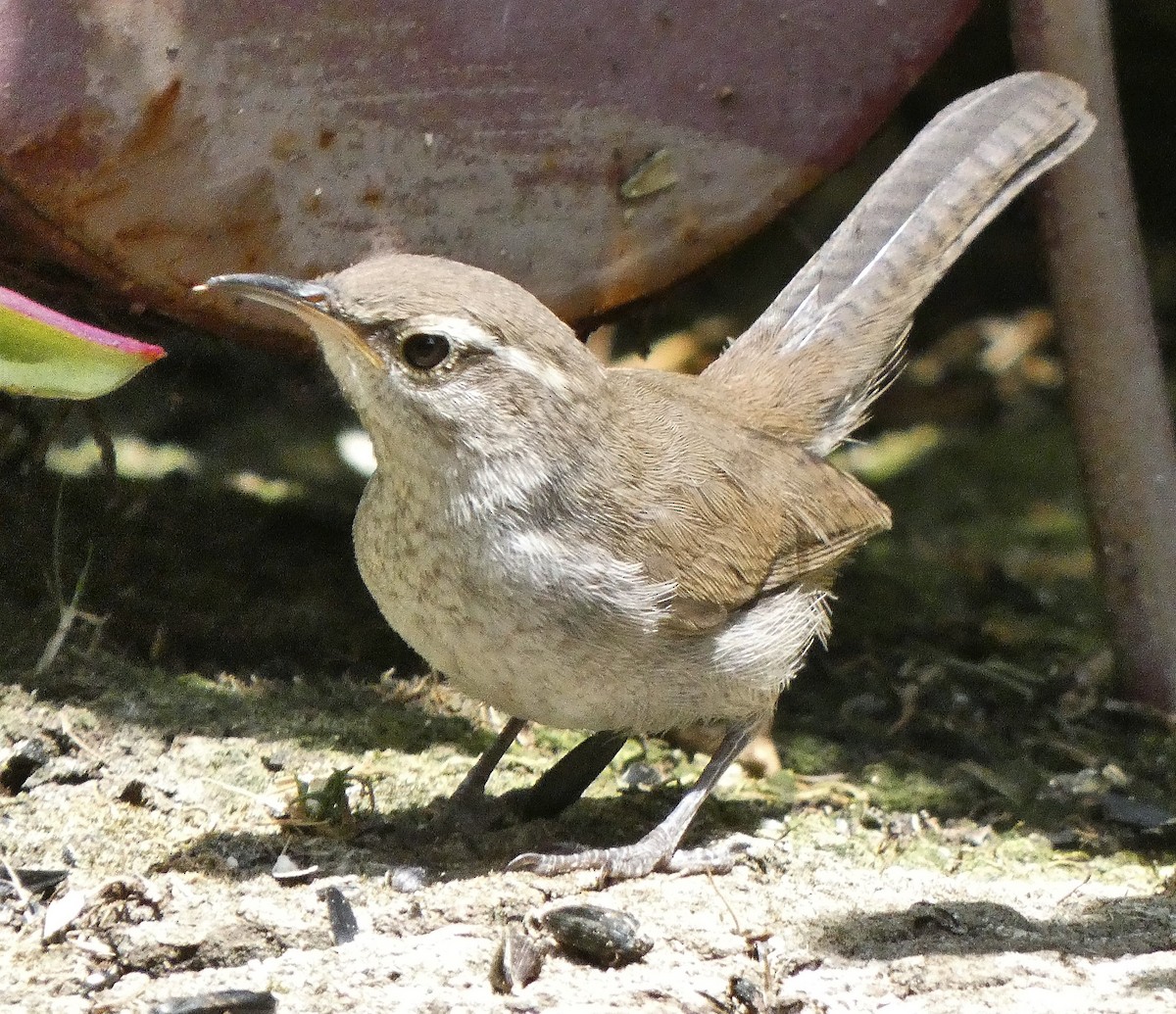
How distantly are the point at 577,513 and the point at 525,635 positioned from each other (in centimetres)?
33

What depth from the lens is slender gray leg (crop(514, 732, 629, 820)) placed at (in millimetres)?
4008

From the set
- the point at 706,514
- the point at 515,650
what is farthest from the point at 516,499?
the point at 706,514

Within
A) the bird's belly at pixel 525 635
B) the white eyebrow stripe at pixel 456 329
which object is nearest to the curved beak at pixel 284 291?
the white eyebrow stripe at pixel 456 329

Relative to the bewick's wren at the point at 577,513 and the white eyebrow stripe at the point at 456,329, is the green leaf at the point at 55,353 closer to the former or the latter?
the bewick's wren at the point at 577,513

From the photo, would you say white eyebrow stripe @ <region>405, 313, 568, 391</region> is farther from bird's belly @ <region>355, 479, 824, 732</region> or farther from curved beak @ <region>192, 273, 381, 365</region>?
bird's belly @ <region>355, 479, 824, 732</region>

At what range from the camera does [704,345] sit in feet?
25.2

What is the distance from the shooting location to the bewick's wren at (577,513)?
130 inches

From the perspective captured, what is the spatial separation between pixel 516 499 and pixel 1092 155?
2514 mm

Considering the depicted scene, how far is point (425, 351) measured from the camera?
10.7 feet

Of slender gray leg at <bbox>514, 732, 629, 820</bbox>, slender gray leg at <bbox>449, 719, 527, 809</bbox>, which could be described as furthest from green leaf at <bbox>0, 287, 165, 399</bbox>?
slender gray leg at <bbox>514, 732, 629, 820</bbox>

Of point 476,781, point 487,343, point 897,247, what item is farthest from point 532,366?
point 897,247

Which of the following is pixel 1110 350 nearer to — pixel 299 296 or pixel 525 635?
pixel 525 635

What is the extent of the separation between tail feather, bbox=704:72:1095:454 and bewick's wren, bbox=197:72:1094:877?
0.03 meters

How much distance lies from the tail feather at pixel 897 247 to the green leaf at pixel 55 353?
6.15ft
